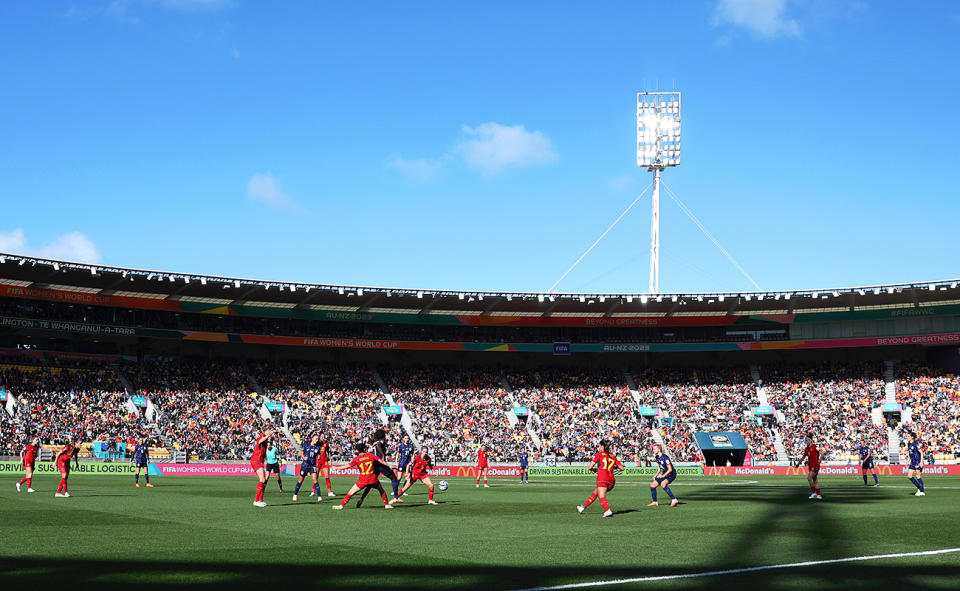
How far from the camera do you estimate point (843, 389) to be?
228ft

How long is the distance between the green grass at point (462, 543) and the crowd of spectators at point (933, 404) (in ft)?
124

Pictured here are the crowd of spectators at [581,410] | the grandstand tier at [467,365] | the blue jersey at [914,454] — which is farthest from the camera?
the crowd of spectators at [581,410]

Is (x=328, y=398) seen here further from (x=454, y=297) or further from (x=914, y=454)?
(x=914, y=454)

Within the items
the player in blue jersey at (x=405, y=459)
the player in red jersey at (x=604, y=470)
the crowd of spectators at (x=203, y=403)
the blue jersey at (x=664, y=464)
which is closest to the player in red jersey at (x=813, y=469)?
the blue jersey at (x=664, y=464)

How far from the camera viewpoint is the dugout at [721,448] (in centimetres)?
6288

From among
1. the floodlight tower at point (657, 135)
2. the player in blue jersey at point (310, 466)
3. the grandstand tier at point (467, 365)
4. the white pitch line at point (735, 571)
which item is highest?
the floodlight tower at point (657, 135)

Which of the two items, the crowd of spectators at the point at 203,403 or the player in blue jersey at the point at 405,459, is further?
the crowd of spectators at the point at 203,403

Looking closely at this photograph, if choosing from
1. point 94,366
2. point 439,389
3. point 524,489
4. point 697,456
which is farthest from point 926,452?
point 94,366

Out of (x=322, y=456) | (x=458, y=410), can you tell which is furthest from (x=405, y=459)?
(x=458, y=410)

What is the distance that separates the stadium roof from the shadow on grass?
5253 cm

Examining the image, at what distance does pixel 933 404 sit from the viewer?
64.8 m

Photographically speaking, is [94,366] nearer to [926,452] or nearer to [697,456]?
[697,456]

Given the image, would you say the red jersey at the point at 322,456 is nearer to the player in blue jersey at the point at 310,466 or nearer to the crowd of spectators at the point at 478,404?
the player in blue jersey at the point at 310,466

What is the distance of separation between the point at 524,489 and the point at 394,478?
14020 millimetres
